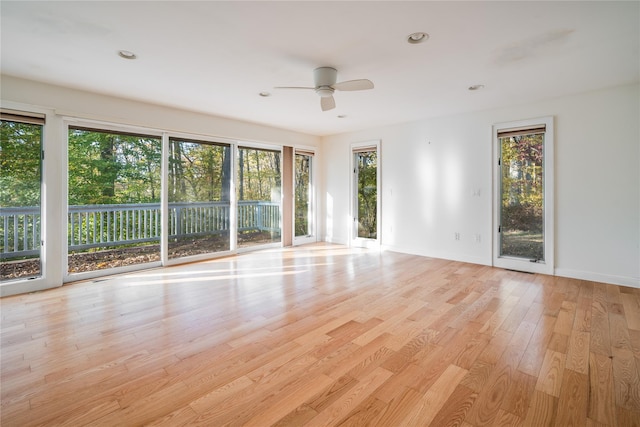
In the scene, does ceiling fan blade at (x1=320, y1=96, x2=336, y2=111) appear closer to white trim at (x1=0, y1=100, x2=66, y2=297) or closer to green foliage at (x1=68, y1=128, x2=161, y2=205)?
green foliage at (x1=68, y1=128, x2=161, y2=205)

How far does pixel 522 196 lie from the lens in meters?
4.50

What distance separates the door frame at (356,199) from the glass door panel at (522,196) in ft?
6.87

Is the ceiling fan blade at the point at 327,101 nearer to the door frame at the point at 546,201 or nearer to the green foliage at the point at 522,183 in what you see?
the door frame at the point at 546,201

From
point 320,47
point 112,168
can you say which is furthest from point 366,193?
point 112,168

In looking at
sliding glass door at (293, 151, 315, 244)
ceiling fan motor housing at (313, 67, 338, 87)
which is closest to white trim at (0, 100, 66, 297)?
ceiling fan motor housing at (313, 67, 338, 87)

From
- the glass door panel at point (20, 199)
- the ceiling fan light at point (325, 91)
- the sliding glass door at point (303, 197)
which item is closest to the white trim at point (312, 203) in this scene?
the sliding glass door at point (303, 197)

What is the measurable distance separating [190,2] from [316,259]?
392 cm

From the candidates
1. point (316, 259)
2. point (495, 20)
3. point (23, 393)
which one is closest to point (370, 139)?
point (316, 259)

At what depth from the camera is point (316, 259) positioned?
522cm

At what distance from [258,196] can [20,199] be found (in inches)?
131

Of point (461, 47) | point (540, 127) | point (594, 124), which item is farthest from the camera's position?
point (540, 127)

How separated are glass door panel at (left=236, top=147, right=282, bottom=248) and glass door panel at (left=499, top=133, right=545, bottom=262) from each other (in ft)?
13.1

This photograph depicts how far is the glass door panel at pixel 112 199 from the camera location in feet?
13.3

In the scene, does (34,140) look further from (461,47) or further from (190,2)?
(461,47)
